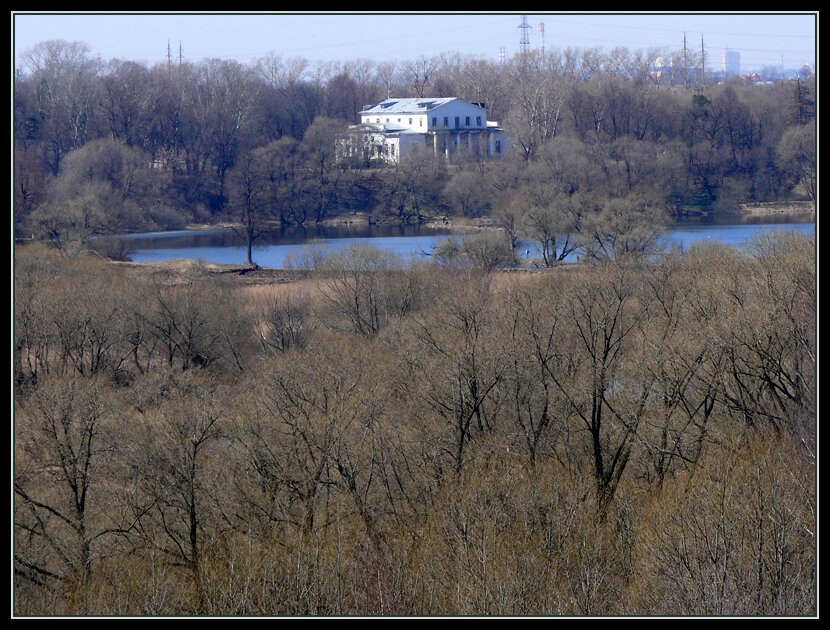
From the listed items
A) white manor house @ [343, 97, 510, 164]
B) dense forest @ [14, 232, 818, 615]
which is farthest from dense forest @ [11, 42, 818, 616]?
white manor house @ [343, 97, 510, 164]

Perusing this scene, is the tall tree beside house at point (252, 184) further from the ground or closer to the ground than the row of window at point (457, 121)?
closer to the ground

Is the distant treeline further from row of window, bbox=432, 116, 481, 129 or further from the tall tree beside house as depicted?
row of window, bbox=432, 116, 481, 129

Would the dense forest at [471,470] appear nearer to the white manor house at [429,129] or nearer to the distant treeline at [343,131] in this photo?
the distant treeline at [343,131]

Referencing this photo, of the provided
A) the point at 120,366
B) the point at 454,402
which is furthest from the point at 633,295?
the point at 120,366

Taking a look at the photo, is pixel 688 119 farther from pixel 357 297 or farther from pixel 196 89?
pixel 357 297

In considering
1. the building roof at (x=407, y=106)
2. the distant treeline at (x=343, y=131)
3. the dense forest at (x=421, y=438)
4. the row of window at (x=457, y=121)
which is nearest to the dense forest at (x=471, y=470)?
the dense forest at (x=421, y=438)
